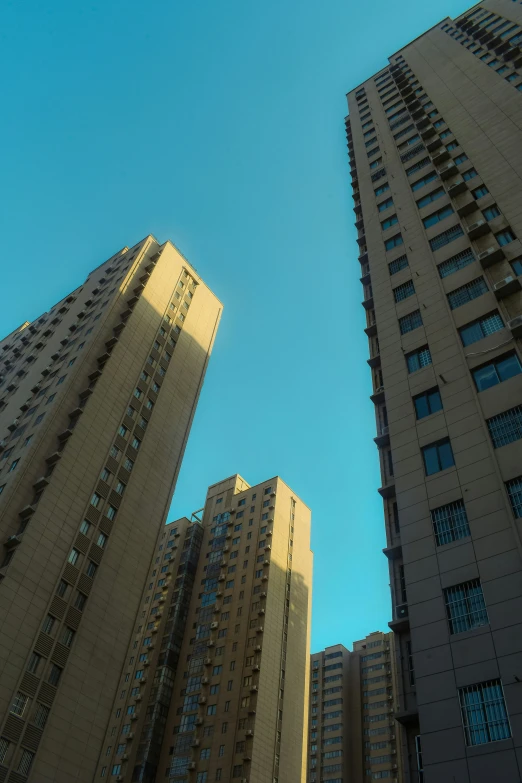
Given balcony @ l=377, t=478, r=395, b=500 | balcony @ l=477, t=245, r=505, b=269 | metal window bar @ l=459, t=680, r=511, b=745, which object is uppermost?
balcony @ l=477, t=245, r=505, b=269

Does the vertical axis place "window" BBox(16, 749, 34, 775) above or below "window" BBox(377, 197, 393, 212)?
below

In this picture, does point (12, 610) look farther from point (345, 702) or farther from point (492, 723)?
point (345, 702)

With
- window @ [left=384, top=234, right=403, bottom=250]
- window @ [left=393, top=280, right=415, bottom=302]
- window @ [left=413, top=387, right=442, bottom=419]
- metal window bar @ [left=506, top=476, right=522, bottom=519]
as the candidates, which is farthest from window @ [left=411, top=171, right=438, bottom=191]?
metal window bar @ [left=506, top=476, right=522, bottom=519]

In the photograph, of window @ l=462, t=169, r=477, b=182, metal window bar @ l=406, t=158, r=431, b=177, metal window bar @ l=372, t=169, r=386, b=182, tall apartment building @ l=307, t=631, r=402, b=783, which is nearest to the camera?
window @ l=462, t=169, r=477, b=182

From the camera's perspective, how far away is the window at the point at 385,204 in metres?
39.2

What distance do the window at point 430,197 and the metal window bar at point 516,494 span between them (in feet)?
69.7

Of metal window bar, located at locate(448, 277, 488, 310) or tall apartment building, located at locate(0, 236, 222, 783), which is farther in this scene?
tall apartment building, located at locate(0, 236, 222, 783)

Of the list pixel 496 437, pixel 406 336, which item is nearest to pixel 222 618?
pixel 406 336

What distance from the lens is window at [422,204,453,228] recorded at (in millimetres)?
34156

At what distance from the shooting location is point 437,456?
23344mm

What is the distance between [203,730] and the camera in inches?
2317

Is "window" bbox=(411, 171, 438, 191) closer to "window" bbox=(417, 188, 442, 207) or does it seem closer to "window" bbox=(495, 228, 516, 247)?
"window" bbox=(417, 188, 442, 207)

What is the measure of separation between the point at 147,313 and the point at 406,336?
29.1 meters

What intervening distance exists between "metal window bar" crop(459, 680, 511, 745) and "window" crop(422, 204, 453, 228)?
2491cm
